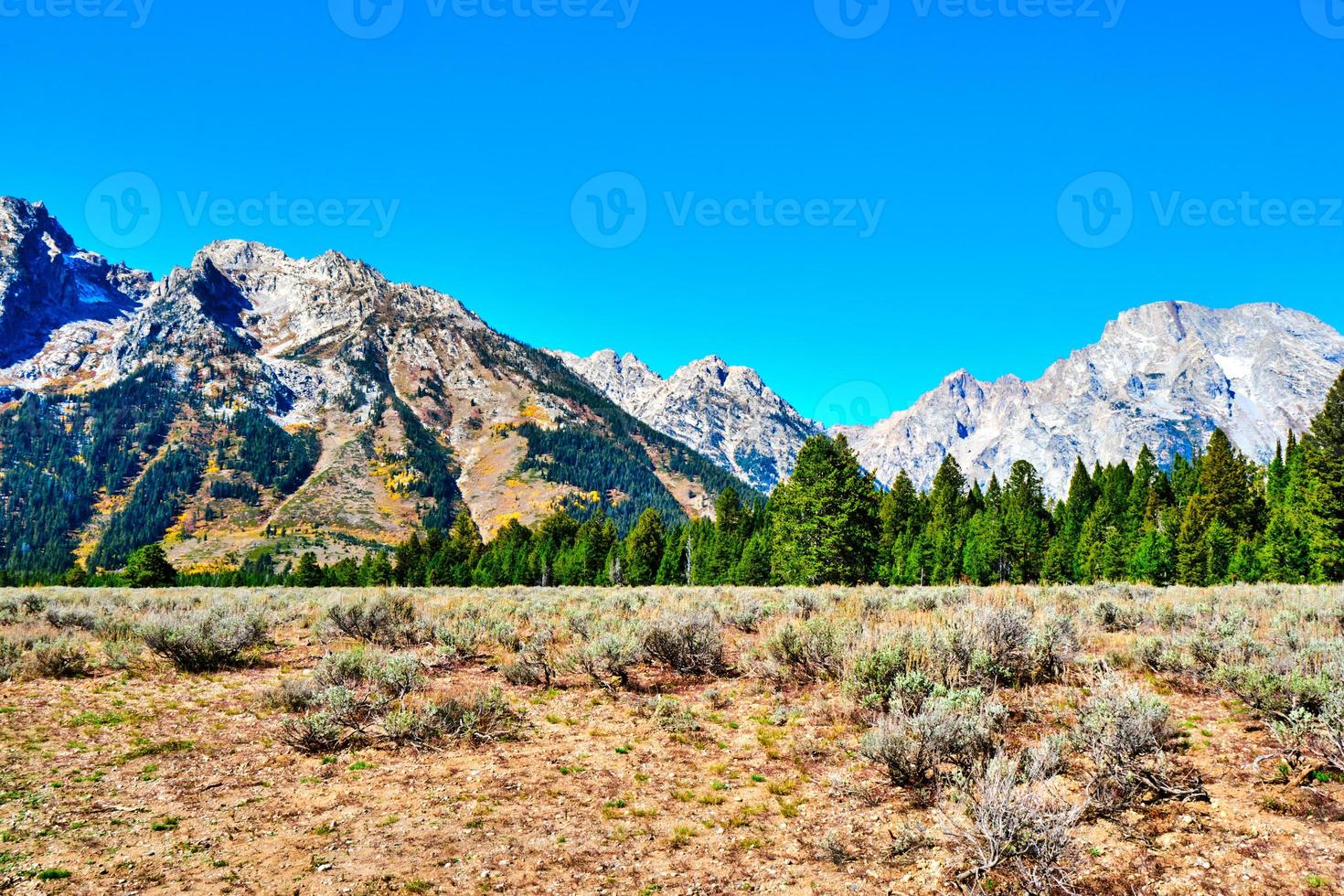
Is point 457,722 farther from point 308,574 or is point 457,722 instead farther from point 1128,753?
point 308,574

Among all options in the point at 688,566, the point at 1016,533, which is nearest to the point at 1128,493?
the point at 1016,533

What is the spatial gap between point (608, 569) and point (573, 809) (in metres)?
70.8

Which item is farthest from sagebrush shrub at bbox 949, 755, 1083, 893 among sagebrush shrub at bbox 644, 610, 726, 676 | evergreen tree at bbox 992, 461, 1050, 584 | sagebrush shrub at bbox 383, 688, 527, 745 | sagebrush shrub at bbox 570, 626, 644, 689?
evergreen tree at bbox 992, 461, 1050, 584

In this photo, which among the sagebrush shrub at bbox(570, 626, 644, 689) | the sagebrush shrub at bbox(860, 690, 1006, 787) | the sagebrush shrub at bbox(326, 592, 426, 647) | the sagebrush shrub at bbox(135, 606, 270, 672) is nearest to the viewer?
the sagebrush shrub at bbox(860, 690, 1006, 787)

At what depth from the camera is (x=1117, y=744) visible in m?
6.02

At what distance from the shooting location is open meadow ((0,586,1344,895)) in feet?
16.6

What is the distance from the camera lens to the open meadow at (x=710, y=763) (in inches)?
200

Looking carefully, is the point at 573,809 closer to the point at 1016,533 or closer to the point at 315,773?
the point at 315,773

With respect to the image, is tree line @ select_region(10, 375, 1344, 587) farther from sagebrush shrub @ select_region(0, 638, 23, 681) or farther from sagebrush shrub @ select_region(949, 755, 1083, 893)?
sagebrush shrub @ select_region(0, 638, 23, 681)

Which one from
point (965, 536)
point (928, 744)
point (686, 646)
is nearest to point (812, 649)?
point (686, 646)

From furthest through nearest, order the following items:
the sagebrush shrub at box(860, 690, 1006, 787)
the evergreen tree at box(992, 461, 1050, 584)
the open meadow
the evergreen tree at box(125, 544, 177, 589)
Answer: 1. the evergreen tree at box(125, 544, 177, 589)
2. the evergreen tree at box(992, 461, 1050, 584)
3. the sagebrush shrub at box(860, 690, 1006, 787)
4. the open meadow

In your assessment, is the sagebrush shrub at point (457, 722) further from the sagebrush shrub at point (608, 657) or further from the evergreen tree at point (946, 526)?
the evergreen tree at point (946, 526)

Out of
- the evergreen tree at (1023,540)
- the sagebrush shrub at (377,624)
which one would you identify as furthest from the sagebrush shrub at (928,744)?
the evergreen tree at (1023,540)

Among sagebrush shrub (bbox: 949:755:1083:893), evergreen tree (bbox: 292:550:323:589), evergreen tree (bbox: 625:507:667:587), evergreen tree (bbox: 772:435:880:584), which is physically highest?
evergreen tree (bbox: 772:435:880:584)
